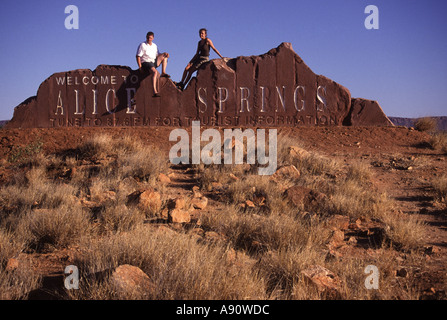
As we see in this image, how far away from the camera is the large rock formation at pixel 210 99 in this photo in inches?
445

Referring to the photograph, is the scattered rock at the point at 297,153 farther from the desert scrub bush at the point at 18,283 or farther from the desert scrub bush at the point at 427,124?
the desert scrub bush at the point at 427,124

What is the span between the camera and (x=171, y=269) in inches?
115

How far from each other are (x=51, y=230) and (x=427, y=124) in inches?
496

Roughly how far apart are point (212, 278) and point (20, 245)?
2255 millimetres

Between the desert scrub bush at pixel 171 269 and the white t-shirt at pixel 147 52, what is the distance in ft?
27.4

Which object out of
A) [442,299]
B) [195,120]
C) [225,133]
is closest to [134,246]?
[442,299]

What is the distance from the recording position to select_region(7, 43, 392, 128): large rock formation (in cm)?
1131

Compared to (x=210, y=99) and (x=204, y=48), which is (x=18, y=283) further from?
(x=204, y=48)

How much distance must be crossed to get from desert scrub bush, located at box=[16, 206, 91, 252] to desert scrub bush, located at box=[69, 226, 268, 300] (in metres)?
0.71

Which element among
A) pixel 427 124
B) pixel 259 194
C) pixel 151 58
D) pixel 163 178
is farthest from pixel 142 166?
pixel 427 124

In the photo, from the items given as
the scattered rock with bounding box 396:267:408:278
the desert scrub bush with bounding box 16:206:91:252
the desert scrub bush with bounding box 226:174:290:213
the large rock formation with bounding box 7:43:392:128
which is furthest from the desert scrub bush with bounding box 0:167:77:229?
the large rock formation with bounding box 7:43:392:128

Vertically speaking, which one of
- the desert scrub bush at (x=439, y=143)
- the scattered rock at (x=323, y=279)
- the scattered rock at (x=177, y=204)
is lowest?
the scattered rock at (x=323, y=279)

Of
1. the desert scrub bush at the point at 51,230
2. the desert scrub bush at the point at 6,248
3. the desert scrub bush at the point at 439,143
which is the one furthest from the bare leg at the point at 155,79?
the desert scrub bush at the point at 439,143

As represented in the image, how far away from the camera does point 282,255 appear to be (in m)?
3.42
